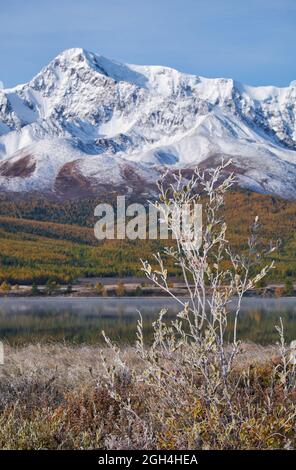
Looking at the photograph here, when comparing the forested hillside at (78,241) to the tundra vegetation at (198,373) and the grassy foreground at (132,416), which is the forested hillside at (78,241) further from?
the tundra vegetation at (198,373)

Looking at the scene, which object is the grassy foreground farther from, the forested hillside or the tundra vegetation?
the forested hillside

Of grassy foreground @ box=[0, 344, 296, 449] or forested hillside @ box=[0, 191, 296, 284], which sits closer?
grassy foreground @ box=[0, 344, 296, 449]

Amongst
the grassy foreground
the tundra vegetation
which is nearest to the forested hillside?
the grassy foreground

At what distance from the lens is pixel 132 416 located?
7.05 m

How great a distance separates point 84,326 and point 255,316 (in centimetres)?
891

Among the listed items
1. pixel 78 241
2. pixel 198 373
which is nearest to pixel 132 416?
pixel 198 373

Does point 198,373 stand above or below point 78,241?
below

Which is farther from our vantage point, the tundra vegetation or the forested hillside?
the forested hillside

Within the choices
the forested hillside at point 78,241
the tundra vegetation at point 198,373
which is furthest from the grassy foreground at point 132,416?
the forested hillside at point 78,241

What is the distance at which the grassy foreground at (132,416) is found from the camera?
5305mm

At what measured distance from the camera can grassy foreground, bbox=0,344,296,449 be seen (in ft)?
17.4

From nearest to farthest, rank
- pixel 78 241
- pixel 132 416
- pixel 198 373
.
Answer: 1. pixel 198 373
2. pixel 132 416
3. pixel 78 241

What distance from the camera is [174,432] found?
5570 mm

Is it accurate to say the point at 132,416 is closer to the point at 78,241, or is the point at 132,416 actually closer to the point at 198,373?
the point at 198,373
